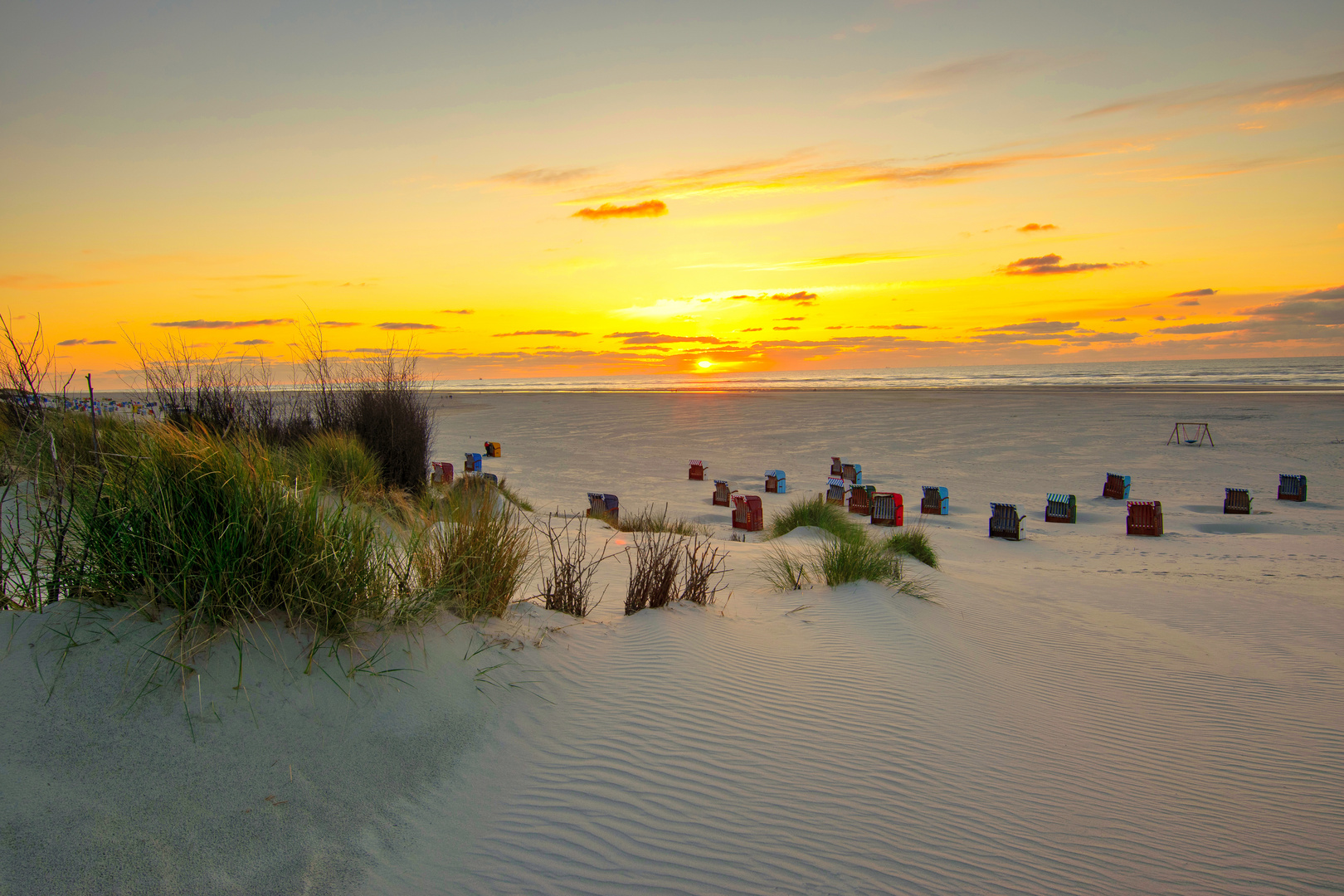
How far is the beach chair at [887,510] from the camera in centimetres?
1279

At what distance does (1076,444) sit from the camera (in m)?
23.7

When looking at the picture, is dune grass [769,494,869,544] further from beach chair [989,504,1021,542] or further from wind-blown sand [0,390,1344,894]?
wind-blown sand [0,390,1344,894]

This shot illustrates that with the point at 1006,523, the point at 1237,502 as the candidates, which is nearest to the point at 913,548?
the point at 1006,523

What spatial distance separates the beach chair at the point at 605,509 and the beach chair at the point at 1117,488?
36.2 feet

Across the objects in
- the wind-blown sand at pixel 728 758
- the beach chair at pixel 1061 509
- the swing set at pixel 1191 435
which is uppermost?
the swing set at pixel 1191 435

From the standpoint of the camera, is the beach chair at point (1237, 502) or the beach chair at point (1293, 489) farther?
the beach chair at point (1293, 489)

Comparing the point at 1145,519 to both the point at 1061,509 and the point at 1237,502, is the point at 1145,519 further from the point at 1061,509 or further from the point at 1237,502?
the point at 1237,502

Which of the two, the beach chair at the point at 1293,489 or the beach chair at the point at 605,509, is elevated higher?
the beach chair at the point at 1293,489

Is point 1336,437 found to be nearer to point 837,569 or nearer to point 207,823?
point 837,569

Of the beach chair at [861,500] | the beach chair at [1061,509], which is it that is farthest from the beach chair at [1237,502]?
the beach chair at [861,500]

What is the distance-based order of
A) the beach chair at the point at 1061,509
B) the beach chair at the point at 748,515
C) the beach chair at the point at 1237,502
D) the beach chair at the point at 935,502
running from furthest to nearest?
the beach chair at the point at 935,502 → the beach chair at the point at 1237,502 → the beach chair at the point at 1061,509 → the beach chair at the point at 748,515

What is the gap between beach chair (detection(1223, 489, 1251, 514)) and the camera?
43.6 feet

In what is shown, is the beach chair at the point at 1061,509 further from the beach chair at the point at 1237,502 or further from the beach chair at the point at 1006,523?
the beach chair at the point at 1237,502

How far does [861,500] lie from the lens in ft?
46.0
